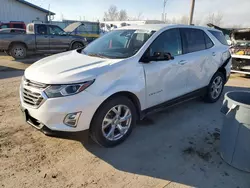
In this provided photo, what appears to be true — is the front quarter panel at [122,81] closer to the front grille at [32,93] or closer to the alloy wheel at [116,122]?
the alloy wheel at [116,122]

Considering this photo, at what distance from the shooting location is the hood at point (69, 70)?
288cm

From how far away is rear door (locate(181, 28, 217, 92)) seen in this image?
4.39 meters

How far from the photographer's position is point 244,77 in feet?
29.5

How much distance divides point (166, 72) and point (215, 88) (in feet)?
7.11

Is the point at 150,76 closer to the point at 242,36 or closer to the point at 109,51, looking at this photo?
the point at 109,51

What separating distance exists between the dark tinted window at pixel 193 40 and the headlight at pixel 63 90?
2405mm

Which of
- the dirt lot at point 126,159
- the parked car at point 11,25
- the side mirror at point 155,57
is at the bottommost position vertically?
the dirt lot at point 126,159

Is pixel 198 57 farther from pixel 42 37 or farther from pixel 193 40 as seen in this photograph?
pixel 42 37

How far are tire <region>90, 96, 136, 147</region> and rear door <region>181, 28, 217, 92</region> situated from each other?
1.65 metres

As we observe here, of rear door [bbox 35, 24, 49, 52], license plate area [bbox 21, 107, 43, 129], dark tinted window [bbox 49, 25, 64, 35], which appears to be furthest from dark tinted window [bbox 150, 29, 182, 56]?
dark tinted window [bbox 49, 25, 64, 35]

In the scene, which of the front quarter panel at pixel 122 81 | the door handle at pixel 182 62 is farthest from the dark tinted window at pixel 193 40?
the front quarter panel at pixel 122 81

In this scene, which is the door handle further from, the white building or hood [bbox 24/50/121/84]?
the white building

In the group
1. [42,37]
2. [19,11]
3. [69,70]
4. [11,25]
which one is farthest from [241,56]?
[19,11]

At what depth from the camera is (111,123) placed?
10.8 ft
